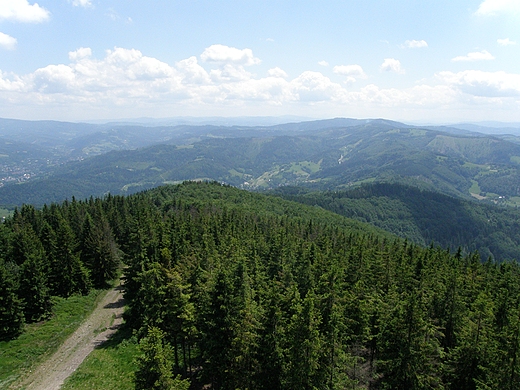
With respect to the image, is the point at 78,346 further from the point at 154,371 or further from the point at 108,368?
the point at 154,371

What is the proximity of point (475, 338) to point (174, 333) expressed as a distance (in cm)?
2823

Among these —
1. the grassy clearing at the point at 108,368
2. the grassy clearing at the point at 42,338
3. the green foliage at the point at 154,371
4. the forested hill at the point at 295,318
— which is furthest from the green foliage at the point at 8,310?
the green foliage at the point at 154,371

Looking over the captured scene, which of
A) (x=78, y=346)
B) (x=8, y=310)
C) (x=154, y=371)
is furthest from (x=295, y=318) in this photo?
(x=8, y=310)

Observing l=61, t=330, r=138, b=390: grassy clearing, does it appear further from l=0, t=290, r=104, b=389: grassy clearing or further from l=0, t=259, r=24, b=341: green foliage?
l=0, t=259, r=24, b=341: green foliage

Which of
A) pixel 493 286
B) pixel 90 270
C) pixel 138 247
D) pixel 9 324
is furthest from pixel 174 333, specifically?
pixel 493 286

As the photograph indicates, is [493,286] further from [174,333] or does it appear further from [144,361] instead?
[144,361]

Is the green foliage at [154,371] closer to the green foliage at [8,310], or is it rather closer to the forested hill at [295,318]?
the forested hill at [295,318]

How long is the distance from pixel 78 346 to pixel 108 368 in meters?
8.47

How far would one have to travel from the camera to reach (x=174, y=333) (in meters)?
34.0

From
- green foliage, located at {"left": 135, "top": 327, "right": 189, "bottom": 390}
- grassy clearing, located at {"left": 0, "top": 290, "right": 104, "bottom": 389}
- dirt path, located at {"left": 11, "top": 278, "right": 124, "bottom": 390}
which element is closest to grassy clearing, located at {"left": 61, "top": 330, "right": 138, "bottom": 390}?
dirt path, located at {"left": 11, "top": 278, "right": 124, "bottom": 390}

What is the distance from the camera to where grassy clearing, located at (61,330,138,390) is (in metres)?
35.3

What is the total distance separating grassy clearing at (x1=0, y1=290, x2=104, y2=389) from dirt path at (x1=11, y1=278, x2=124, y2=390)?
3.42 ft

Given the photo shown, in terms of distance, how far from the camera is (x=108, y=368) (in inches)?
1512

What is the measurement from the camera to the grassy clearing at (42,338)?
37.6m
